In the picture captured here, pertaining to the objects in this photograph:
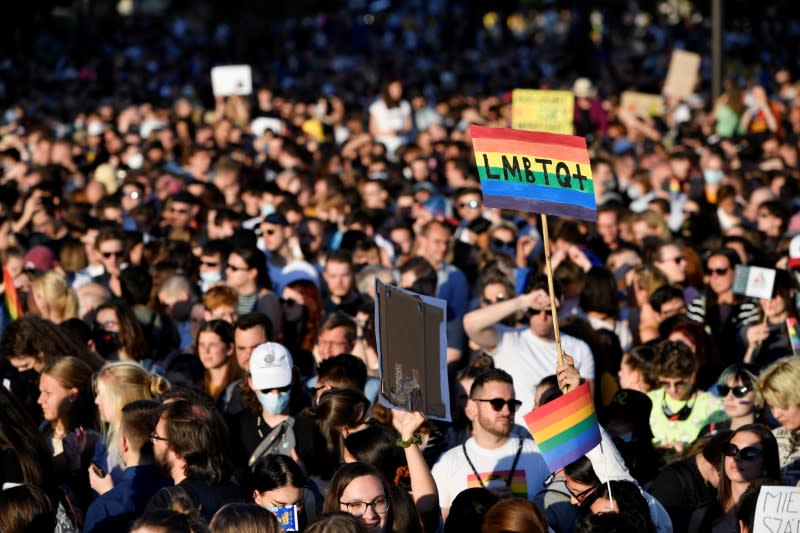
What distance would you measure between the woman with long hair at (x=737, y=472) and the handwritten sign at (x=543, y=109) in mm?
10112

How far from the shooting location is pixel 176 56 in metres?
37.5

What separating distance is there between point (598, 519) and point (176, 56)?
3357cm

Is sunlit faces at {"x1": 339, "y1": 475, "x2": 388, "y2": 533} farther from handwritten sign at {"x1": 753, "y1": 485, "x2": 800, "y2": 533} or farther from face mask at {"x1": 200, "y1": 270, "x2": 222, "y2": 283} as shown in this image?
face mask at {"x1": 200, "y1": 270, "x2": 222, "y2": 283}

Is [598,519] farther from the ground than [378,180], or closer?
farther from the ground

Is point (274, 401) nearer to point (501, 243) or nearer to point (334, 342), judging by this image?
point (334, 342)

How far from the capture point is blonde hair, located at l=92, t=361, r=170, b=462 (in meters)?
6.96

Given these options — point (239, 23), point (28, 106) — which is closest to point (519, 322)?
point (28, 106)

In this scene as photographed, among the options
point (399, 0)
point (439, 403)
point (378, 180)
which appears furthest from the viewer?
point (399, 0)

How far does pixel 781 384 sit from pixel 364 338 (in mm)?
2656

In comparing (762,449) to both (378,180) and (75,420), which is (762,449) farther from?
(378,180)

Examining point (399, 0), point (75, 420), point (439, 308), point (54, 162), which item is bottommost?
point (399, 0)

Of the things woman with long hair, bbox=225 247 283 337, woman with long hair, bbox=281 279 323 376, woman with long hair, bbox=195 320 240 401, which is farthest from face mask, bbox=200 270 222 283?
woman with long hair, bbox=195 320 240 401

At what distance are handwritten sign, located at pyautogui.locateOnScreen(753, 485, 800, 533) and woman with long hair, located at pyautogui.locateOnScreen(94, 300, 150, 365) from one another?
431 centimetres

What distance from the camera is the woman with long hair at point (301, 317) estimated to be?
9.61 metres
